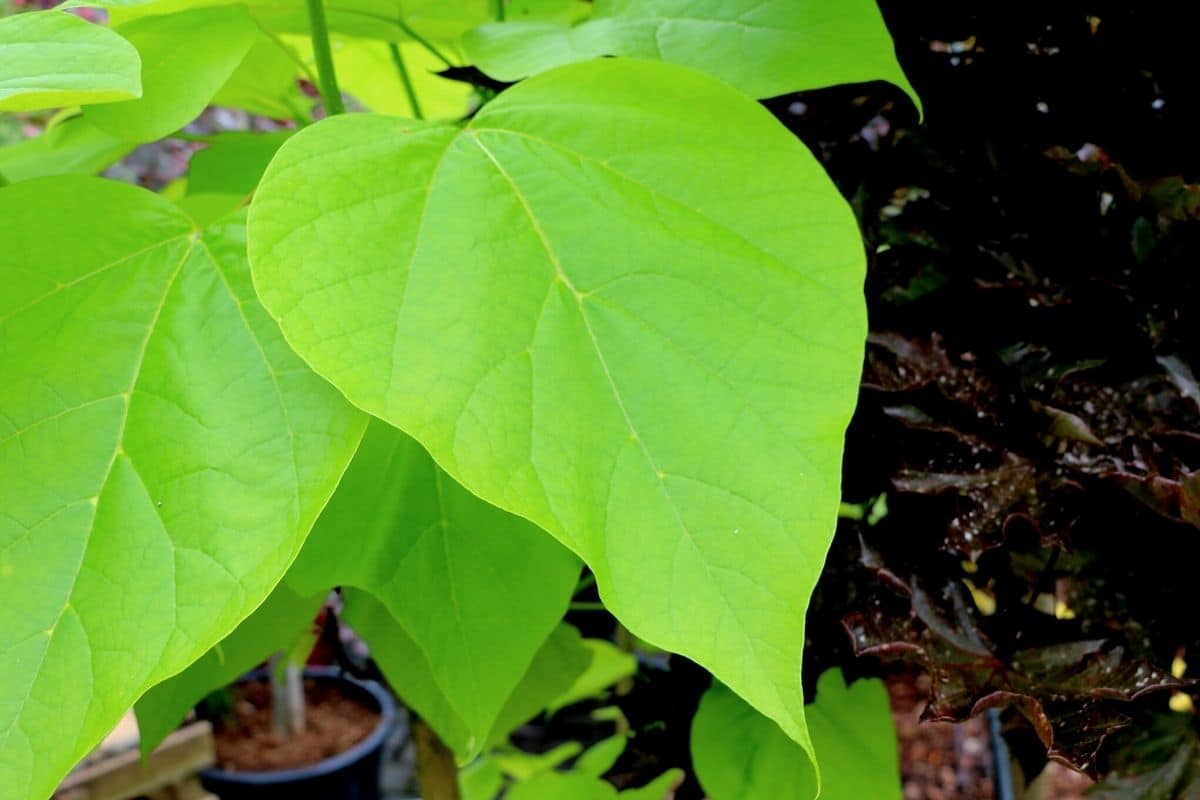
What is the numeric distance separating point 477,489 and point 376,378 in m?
0.05

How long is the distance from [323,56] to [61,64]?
6.4 inches

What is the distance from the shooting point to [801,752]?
55 cm

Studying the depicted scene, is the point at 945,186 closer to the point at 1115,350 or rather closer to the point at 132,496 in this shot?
the point at 1115,350

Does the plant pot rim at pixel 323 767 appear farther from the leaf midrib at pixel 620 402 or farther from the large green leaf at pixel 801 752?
the leaf midrib at pixel 620 402

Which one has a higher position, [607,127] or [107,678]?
[607,127]

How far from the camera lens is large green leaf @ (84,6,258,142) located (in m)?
0.44

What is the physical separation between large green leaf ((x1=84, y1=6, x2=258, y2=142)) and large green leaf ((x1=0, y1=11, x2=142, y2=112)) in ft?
0.25

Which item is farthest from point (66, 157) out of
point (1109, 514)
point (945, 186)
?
point (1109, 514)

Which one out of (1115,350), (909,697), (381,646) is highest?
(1115,350)

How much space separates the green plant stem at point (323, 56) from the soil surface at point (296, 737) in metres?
1.79

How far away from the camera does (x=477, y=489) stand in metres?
0.31

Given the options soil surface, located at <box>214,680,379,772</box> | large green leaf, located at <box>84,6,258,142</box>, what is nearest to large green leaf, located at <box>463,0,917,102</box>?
large green leaf, located at <box>84,6,258,142</box>

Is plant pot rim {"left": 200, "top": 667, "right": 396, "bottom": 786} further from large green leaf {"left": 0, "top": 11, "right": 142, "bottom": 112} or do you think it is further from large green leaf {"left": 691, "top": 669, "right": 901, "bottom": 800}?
large green leaf {"left": 0, "top": 11, "right": 142, "bottom": 112}

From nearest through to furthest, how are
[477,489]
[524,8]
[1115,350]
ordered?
[477,489]
[1115,350]
[524,8]
